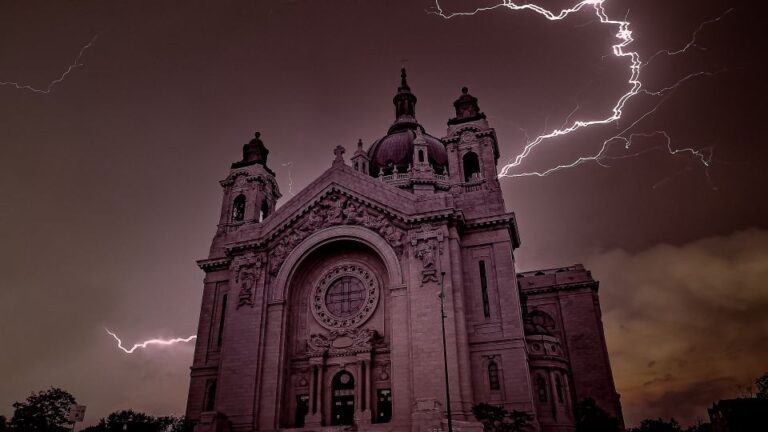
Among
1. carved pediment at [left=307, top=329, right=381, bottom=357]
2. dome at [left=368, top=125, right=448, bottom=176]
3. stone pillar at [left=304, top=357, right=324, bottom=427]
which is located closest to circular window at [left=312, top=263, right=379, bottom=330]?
carved pediment at [left=307, top=329, right=381, bottom=357]

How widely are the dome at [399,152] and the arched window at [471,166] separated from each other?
1367cm

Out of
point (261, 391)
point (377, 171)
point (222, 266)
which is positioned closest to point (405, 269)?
point (261, 391)

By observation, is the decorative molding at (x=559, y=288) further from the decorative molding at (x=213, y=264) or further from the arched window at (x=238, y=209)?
the decorative molding at (x=213, y=264)

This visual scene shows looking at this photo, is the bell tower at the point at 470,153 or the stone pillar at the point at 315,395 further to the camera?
the bell tower at the point at 470,153

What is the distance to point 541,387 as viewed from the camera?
112 feet

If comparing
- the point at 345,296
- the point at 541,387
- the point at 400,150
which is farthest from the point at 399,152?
the point at 541,387

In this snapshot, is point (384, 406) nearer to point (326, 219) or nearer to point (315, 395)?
point (315, 395)

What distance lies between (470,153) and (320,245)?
44.2ft

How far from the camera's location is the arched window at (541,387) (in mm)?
33750

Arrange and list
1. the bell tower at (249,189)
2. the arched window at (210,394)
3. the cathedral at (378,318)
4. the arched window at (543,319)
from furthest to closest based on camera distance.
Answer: the arched window at (543,319) → the bell tower at (249,189) → the arched window at (210,394) → the cathedral at (378,318)

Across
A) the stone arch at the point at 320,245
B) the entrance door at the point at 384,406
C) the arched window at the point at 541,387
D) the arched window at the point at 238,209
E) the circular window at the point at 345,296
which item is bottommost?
the entrance door at the point at 384,406

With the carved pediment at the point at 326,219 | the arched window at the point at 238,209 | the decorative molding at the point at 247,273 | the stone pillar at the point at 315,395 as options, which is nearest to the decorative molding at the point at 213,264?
the decorative molding at the point at 247,273

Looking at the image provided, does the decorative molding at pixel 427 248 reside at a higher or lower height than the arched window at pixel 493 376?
higher

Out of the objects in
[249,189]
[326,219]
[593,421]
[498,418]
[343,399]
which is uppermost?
[249,189]
